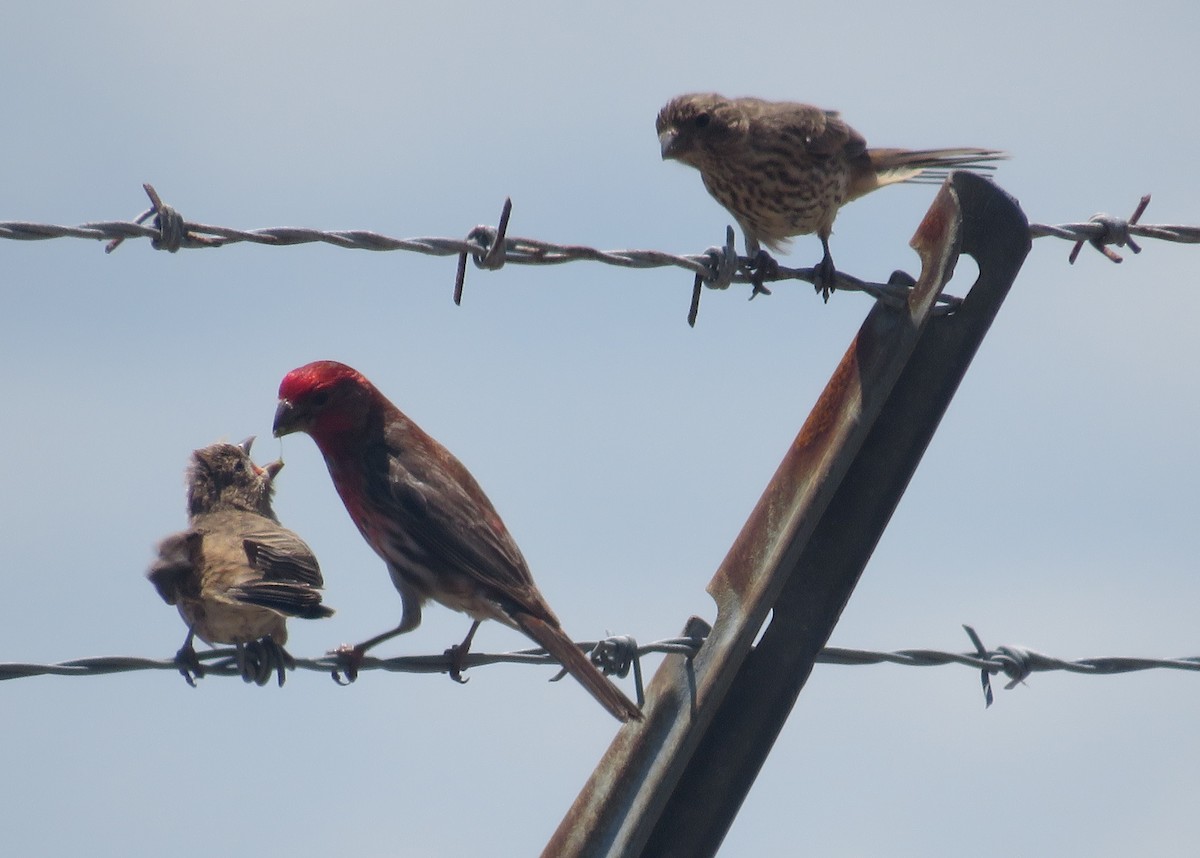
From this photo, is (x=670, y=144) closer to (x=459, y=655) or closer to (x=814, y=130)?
Answer: (x=814, y=130)

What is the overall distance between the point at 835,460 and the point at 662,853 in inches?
51.9

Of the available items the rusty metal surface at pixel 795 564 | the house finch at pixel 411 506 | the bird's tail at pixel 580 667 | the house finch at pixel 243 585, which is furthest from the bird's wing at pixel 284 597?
the rusty metal surface at pixel 795 564

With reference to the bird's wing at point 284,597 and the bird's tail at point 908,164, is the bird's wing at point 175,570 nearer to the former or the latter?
the bird's wing at point 284,597

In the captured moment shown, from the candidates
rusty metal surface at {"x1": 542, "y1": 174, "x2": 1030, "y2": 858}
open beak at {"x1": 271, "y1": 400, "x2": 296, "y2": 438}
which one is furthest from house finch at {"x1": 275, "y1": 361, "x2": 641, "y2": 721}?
rusty metal surface at {"x1": 542, "y1": 174, "x2": 1030, "y2": 858}

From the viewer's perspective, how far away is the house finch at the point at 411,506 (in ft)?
20.6

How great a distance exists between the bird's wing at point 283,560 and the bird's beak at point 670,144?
3779 mm

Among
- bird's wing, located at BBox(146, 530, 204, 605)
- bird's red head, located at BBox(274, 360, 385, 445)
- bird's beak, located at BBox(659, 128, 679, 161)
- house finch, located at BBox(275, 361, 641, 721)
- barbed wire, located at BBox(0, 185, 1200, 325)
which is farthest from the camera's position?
bird's beak, located at BBox(659, 128, 679, 161)

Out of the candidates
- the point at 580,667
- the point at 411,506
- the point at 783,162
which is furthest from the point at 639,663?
the point at 783,162

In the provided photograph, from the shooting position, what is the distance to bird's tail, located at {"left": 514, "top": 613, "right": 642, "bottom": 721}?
16.0ft

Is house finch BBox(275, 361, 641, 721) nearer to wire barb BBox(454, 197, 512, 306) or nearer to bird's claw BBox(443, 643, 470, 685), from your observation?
bird's claw BBox(443, 643, 470, 685)

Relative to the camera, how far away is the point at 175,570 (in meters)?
6.16

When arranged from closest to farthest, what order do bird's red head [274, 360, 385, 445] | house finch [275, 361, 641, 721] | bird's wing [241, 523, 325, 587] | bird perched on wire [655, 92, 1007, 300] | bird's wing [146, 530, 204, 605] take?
bird's wing [241, 523, 325, 587]
bird's wing [146, 530, 204, 605]
house finch [275, 361, 641, 721]
bird's red head [274, 360, 385, 445]
bird perched on wire [655, 92, 1007, 300]

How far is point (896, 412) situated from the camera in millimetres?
5008

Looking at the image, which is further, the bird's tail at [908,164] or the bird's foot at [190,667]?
the bird's tail at [908,164]
